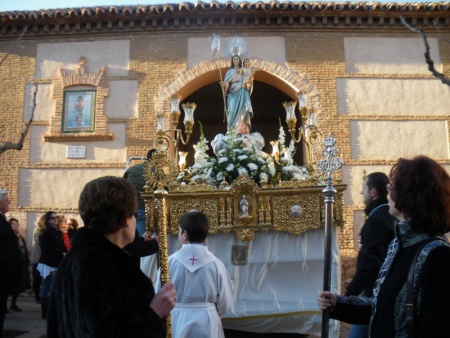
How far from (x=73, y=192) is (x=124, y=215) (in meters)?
10.2

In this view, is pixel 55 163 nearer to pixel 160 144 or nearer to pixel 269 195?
pixel 160 144

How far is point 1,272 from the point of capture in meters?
5.05

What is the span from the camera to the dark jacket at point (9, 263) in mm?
5070

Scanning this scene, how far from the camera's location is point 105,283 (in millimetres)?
1896

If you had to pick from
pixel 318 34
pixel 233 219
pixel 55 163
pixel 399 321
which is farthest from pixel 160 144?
pixel 318 34

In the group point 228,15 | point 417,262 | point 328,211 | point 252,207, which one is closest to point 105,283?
point 417,262

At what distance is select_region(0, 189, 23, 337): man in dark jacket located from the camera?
507 centimetres

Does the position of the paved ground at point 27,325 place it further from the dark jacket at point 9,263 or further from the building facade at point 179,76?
the building facade at point 179,76

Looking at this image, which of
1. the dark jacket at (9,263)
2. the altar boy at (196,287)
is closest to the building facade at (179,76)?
the dark jacket at (9,263)

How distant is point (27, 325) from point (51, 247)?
46.8 inches

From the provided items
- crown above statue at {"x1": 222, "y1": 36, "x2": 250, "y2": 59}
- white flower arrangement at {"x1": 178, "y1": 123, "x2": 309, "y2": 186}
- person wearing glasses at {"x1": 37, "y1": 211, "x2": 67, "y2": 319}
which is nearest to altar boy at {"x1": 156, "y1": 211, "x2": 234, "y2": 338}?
white flower arrangement at {"x1": 178, "y1": 123, "x2": 309, "y2": 186}

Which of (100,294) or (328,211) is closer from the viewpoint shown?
(100,294)

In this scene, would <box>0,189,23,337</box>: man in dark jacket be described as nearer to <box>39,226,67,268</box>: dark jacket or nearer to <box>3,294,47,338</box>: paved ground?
<box>3,294,47,338</box>: paved ground

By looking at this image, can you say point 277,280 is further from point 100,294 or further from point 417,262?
point 100,294
